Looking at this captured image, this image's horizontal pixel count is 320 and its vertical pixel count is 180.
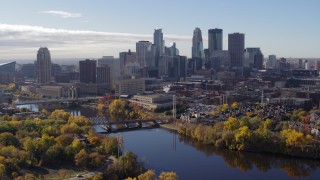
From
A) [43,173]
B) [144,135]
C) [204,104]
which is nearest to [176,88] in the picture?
[204,104]

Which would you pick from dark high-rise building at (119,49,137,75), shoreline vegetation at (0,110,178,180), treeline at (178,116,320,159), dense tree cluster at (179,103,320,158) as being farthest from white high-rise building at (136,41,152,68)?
shoreline vegetation at (0,110,178,180)

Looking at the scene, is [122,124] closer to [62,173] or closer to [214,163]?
[214,163]

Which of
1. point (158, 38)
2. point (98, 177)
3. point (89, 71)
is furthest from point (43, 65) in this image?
point (98, 177)

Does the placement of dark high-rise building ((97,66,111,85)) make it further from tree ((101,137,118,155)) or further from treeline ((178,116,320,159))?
tree ((101,137,118,155))

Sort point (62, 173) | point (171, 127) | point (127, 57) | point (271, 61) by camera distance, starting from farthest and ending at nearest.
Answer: point (271, 61)
point (127, 57)
point (171, 127)
point (62, 173)

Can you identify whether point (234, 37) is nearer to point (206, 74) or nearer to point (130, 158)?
point (206, 74)
